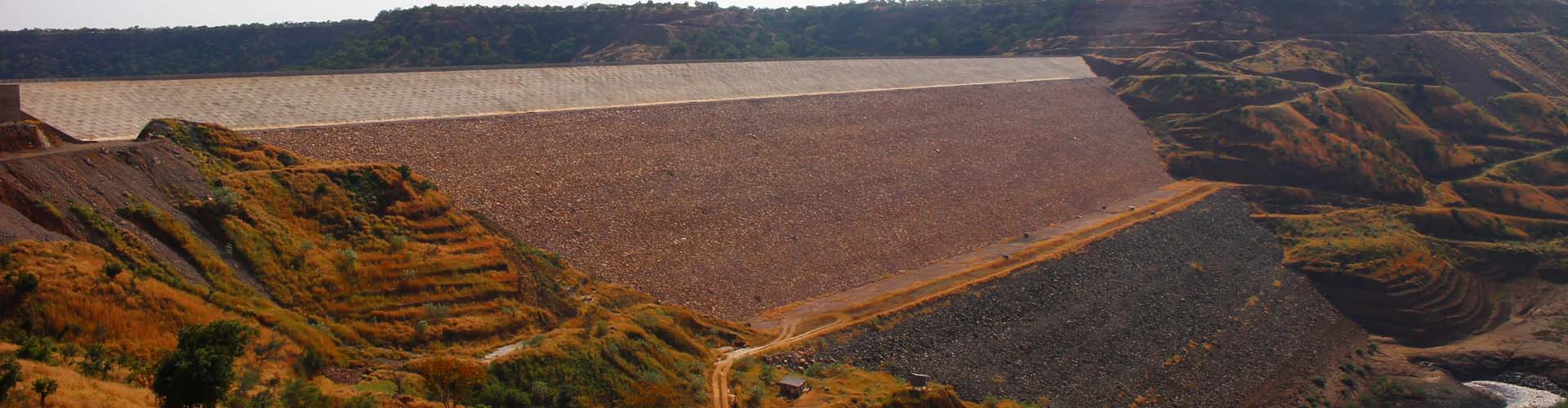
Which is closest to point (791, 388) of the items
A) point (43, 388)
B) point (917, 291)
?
point (917, 291)

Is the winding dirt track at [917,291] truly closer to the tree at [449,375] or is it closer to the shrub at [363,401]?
the tree at [449,375]

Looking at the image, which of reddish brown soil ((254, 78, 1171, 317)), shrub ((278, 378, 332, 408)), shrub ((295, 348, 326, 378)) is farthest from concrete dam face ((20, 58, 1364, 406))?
shrub ((278, 378, 332, 408))

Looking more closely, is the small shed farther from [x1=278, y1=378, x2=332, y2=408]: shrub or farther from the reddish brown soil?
[x1=278, y1=378, x2=332, y2=408]: shrub

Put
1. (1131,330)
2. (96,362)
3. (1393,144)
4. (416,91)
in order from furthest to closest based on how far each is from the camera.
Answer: (1393,144)
(416,91)
(1131,330)
(96,362)

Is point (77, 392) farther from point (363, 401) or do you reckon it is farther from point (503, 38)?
point (503, 38)

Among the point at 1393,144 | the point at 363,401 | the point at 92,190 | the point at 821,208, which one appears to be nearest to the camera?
the point at 363,401

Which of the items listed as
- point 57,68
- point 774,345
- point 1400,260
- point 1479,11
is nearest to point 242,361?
point 774,345
